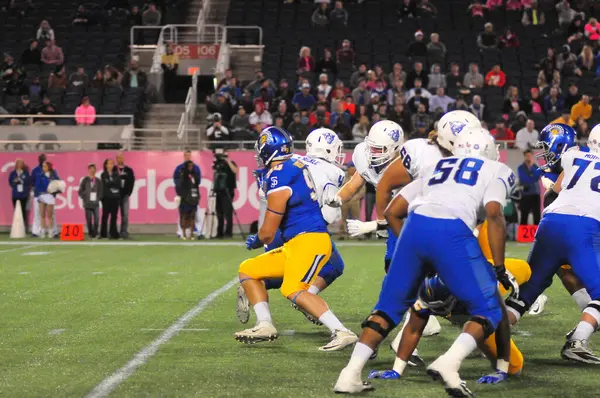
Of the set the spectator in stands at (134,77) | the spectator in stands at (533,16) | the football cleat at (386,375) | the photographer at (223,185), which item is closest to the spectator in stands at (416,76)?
the photographer at (223,185)

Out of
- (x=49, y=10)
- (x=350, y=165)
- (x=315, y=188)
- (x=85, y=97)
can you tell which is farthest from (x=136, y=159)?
(x=315, y=188)

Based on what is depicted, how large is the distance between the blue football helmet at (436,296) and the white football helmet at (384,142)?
225cm

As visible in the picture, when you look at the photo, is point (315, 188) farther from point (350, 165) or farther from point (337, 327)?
point (350, 165)

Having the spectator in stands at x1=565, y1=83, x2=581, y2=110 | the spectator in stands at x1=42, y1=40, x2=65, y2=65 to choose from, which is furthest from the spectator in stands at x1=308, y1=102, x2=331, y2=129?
the spectator in stands at x1=42, y1=40, x2=65, y2=65

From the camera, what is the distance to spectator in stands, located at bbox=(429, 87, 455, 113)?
23.2 metres

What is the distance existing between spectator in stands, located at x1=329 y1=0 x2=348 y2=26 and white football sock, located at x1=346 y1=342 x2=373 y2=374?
22419 millimetres

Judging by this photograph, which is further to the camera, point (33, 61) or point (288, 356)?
point (33, 61)

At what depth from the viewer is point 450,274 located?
6078mm

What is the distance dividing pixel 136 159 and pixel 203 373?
16821 mm

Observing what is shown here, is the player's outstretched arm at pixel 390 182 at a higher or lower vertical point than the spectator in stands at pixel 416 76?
lower

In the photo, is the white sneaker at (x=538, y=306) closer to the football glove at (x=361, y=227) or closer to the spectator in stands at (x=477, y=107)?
the football glove at (x=361, y=227)

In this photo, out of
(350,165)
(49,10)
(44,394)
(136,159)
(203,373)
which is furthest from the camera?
(49,10)

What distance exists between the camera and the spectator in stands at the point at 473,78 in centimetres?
2462

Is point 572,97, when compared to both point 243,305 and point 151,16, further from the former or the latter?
point 243,305
